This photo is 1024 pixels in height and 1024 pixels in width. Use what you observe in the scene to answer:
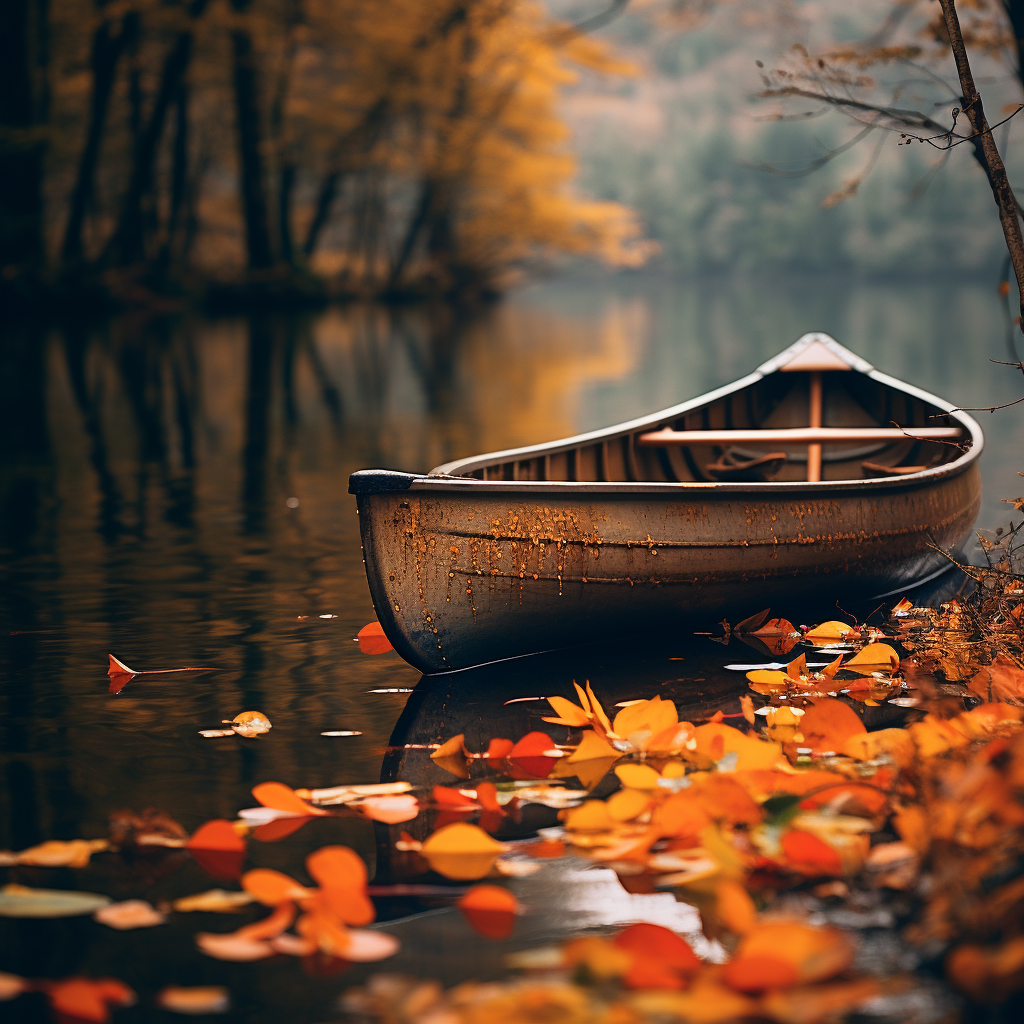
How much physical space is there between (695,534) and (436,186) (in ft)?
136

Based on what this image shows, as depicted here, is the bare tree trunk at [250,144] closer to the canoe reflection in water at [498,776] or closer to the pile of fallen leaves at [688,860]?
the canoe reflection in water at [498,776]

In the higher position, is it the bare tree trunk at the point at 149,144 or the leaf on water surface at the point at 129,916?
the bare tree trunk at the point at 149,144

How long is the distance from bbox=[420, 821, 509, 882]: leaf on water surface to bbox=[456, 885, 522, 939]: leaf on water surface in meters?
0.24

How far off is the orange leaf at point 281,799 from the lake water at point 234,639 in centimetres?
7

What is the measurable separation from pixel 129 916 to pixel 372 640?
2.96m

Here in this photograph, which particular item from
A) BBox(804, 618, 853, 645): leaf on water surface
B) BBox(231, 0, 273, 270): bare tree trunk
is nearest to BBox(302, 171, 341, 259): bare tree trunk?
BBox(231, 0, 273, 270): bare tree trunk

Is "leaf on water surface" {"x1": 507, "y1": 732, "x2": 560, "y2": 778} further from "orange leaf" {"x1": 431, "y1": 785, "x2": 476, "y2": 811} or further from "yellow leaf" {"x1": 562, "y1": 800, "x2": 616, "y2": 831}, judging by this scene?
"yellow leaf" {"x1": 562, "y1": 800, "x2": 616, "y2": 831}

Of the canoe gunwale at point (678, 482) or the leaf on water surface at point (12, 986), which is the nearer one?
the leaf on water surface at point (12, 986)

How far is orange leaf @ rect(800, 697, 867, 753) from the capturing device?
4219 millimetres

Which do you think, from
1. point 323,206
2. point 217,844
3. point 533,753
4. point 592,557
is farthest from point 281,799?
point 323,206

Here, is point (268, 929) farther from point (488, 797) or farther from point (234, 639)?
point (234, 639)

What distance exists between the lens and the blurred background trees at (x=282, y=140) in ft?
95.8

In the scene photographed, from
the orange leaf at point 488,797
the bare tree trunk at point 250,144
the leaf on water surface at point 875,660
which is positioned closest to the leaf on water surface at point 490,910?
the orange leaf at point 488,797

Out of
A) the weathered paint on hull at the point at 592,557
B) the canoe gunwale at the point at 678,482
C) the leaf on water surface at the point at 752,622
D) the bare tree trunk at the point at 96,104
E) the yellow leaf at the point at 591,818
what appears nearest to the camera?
the yellow leaf at the point at 591,818
